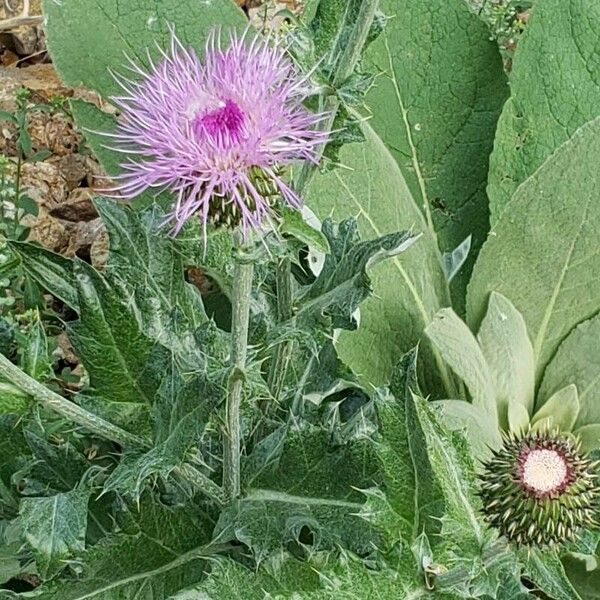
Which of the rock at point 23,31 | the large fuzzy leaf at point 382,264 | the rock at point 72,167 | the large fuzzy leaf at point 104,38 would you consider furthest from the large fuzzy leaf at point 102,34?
the rock at point 23,31

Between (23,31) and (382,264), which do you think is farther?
(23,31)

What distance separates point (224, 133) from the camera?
834mm

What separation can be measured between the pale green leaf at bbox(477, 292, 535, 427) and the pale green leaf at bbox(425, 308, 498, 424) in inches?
2.1

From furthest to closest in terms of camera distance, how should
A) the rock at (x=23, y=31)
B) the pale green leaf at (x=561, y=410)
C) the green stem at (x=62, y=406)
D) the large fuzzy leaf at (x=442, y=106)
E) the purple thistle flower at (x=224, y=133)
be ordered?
the rock at (x=23, y=31) < the large fuzzy leaf at (x=442, y=106) < the pale green leaf at (x=561, y=410) < the green stem at (x=62, y=406) < the purple thistle flower at (x=224, y=133)

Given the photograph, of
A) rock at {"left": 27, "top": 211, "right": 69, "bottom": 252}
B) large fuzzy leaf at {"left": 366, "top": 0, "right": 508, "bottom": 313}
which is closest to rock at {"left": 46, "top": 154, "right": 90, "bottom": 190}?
rock at {"left": 27, "top": 211, "right": 69, "bottom": 252}

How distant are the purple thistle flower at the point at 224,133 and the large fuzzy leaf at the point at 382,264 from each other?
466mm

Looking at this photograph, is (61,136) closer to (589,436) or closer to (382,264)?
(382,264)

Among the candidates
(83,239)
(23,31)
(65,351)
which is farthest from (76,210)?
(23,31)

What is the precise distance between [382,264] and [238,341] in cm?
52

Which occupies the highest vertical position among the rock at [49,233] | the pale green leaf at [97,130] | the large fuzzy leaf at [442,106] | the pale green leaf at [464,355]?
the large fuzzy leaf at [442,106]

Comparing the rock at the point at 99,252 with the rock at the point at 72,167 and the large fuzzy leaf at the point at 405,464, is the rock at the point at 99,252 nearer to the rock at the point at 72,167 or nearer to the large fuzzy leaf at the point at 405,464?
the rock at the point at 72,167

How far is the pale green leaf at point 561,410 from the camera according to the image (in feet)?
4.45

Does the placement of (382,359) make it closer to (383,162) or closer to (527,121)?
(383,162)

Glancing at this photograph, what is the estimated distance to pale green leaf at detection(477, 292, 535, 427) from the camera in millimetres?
1346
